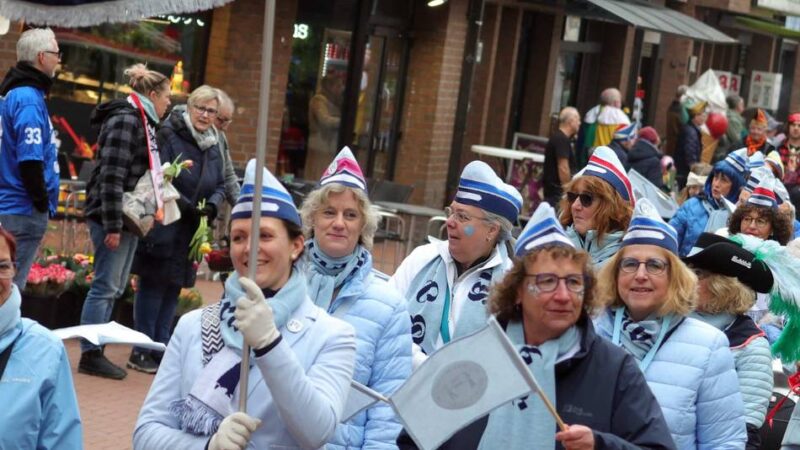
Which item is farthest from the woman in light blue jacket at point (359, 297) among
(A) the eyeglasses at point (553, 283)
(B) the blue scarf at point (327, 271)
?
(A) the eyeglasses at point (553, 283)

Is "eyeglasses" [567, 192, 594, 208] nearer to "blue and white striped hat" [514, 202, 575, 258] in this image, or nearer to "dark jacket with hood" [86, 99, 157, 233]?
"blue and white striped hat" [514, 202, 575, 258]

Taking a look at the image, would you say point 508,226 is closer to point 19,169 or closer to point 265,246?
point 265,246

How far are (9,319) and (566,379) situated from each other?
153 cm

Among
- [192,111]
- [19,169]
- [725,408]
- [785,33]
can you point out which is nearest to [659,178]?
[192,111]

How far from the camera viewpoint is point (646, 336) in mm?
5316

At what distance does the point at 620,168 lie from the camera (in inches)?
307

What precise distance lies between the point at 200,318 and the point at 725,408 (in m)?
1.85

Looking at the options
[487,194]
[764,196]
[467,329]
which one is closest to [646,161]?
[764,196]

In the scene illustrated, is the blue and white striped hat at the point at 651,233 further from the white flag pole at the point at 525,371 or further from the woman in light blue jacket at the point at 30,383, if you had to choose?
the woman in light blue jacket at the point at 30,383

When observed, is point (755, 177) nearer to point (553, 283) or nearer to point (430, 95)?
point (553, 283)

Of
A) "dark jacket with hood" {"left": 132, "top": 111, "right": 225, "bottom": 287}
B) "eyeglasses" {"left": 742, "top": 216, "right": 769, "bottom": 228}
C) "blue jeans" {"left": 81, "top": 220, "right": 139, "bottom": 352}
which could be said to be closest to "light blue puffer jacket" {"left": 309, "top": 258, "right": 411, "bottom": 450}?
"eyeglasses" {"left": 742, "top": 216, "right": 769, "bottom": 228}

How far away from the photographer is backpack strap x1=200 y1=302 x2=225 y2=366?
430 centimetres

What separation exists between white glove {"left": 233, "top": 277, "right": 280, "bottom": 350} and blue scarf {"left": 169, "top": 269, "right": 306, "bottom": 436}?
0.23 m

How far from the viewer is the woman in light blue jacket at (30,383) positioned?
4.41 metres
